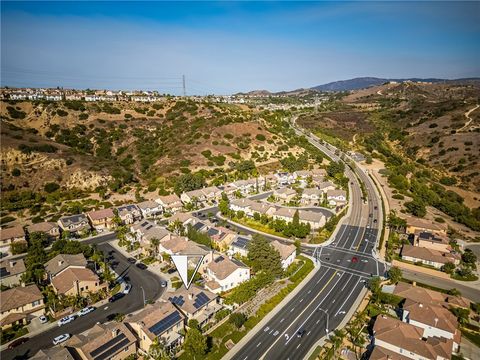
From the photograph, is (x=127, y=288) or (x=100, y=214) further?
(x=100, y=214)

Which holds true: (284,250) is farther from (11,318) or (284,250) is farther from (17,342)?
(11,318)

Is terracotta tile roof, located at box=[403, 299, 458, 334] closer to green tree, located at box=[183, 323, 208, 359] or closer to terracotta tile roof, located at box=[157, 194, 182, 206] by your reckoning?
green tree, located at box=[183, 323, 208, 359]

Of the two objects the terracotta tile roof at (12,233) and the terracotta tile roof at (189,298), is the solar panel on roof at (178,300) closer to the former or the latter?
the terracotta tile roof at (189,298)

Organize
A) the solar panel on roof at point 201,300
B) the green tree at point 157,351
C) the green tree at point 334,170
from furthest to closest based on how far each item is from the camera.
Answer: the green tree at point 334,170 < the solar panel on roof at point 201,300 < the green tree at point 157,351

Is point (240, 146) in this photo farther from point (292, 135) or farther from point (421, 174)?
point (421, 174)

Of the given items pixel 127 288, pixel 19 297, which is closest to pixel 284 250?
pixel 127 288

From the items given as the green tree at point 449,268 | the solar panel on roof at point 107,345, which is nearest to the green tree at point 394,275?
the green tree at point 449,268
